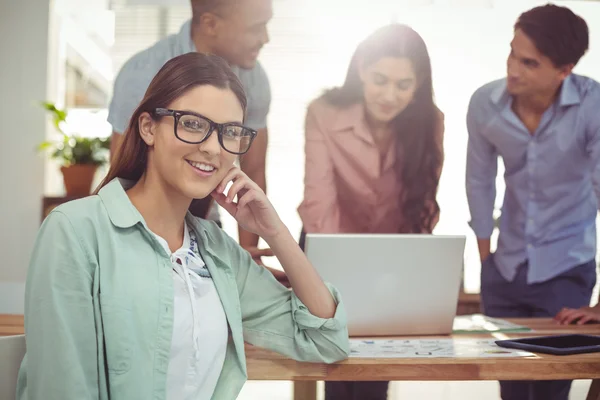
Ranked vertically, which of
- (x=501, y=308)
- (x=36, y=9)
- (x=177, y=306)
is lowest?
(x=501, y=308)

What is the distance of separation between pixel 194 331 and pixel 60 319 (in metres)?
0.31

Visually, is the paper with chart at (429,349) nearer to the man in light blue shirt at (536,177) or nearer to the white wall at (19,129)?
the man in light blue shirt at (536,177)

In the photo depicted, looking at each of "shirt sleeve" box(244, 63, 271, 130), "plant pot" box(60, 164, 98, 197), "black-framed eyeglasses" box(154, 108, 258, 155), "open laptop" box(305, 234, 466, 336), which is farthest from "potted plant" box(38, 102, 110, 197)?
"black-framed eyeglasses" box(154, 108, 258, 155)

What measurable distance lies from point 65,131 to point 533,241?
265 cm

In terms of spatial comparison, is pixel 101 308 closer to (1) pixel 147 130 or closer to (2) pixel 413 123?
(1) pixel 147 130

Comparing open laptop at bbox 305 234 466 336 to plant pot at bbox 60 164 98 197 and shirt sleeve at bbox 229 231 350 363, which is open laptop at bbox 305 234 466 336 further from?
plant pot at bbox 60 164 98 197

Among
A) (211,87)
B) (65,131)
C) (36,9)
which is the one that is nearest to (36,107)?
(65,131)

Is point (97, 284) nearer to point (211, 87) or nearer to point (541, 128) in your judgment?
point (211, 87)

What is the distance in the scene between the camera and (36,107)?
3.58 m

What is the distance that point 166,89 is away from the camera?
4.84 feet

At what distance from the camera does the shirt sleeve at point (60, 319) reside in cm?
122

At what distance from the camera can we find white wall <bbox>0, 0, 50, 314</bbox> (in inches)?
140

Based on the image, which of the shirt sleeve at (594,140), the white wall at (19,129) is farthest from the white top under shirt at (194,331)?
the shirt sleeve at (594,140)

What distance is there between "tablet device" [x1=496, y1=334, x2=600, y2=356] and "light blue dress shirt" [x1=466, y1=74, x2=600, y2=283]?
4.95 ft
